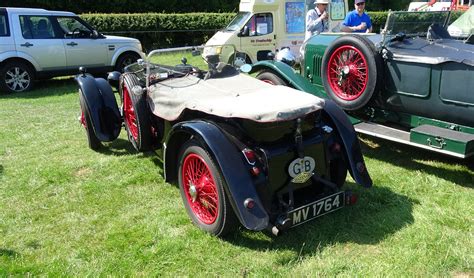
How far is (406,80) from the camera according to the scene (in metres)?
4.83

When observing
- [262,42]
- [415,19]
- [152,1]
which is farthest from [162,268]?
[152,1]

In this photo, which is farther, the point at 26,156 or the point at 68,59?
the point at 68,59

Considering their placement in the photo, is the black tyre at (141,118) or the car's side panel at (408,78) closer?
the black tyre at (141,118)

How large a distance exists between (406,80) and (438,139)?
879 mm

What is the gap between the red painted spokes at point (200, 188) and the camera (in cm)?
338

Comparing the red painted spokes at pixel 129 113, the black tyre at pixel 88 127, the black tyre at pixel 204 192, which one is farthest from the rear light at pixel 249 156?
the black tyre at pixel 88 127

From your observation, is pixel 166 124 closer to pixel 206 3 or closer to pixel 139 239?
pixel 139 239

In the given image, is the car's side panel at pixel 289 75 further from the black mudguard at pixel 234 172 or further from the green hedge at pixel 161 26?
the green hedge at pixel 161 26

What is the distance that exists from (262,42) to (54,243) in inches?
371

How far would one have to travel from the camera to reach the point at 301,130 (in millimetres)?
3412

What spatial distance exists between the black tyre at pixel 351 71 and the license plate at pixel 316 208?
1923mm

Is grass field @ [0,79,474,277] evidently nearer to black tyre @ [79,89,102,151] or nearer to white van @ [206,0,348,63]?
black tyre @ [79,89,102,151]

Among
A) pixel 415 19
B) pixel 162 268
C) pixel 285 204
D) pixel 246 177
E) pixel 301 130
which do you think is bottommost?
pixel 162 268

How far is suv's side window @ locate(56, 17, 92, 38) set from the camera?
1031 centimetres
